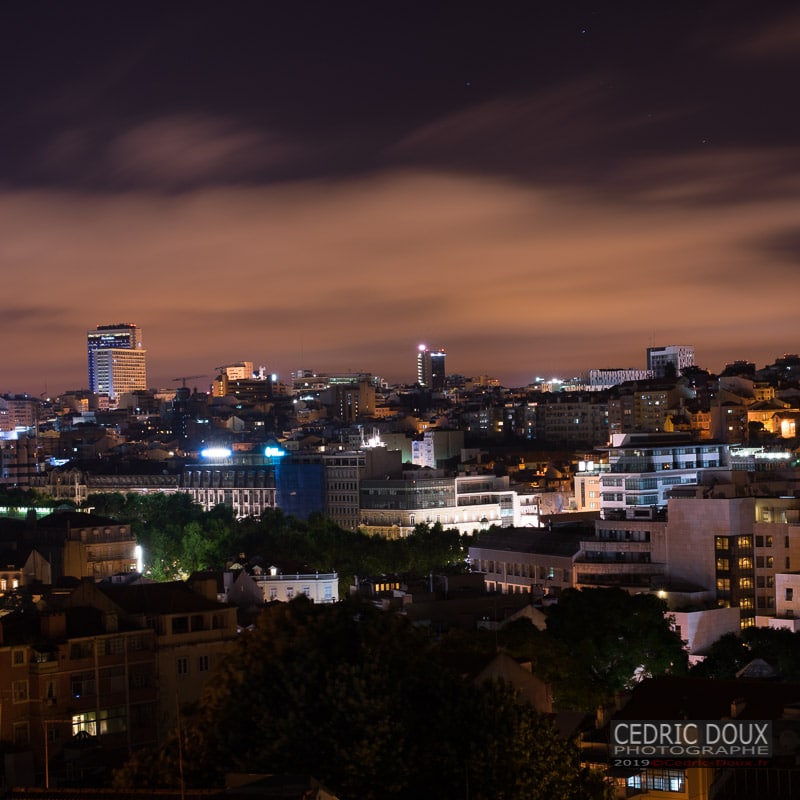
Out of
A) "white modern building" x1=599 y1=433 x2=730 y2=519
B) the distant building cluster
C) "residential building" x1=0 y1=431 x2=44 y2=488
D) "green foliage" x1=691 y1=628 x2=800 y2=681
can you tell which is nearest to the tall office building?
the distant building cluster

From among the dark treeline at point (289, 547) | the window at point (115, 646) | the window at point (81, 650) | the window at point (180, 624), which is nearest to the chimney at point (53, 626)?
the window at point (81, 650)

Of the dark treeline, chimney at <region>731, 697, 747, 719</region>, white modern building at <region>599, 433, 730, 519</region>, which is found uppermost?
white modern building at <region>599, 433, 730, 519</region>

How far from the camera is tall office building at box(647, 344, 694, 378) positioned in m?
172

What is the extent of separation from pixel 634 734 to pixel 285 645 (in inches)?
239

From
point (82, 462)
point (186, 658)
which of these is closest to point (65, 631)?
point (186, 658)

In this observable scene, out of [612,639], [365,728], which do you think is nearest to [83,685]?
[365,728]

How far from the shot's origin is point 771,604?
50000 mm

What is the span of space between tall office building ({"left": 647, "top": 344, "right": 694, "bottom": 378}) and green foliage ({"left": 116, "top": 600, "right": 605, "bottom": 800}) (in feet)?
486

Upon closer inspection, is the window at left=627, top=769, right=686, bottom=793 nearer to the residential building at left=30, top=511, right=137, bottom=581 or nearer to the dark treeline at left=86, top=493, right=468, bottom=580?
the dark treeline at left=86, top=493, right=468, bottom=580

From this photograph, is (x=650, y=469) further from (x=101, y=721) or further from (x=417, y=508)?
(x=101, y=721)

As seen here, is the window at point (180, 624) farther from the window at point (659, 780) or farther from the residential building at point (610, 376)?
the residential building at point (610, 376)


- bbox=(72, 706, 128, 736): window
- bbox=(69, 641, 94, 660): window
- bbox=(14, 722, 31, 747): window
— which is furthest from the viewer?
bbox=(69, 641, 94, 660): window

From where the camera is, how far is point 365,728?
1962cm

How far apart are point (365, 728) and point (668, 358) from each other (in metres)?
157
